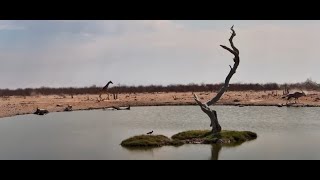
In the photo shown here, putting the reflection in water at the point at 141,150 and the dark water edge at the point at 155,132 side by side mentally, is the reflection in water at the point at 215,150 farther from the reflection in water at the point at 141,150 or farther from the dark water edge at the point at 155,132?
the reflection in water at the point at 141,150

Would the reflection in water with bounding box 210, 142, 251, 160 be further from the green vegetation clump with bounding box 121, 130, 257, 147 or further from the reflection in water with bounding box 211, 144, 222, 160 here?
the green vegetation clump with bounding box 121, 130, 257, 147

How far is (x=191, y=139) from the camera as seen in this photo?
19.2 meters

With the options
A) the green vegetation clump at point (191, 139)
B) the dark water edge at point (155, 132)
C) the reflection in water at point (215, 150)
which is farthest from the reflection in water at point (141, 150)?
the reflection in water at point (215, 150)

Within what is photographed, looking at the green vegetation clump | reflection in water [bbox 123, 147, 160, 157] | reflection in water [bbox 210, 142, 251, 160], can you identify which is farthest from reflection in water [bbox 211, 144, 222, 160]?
reflection in water [bbox 123, 147, 160, 157]

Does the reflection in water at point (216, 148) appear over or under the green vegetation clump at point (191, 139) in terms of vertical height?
under

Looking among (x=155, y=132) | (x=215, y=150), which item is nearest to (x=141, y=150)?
(x=215, y=150)

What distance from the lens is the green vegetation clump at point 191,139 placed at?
18594mm

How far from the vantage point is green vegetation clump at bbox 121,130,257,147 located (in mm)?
18594

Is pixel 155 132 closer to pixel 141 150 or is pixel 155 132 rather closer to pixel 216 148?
pixel 141 150
